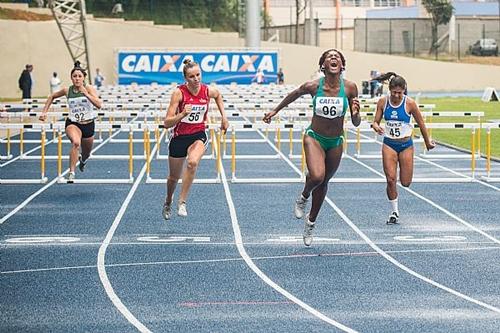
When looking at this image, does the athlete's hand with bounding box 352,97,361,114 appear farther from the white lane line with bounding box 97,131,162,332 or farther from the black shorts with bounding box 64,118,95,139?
the black shorts with bounding box 64,118,95,139

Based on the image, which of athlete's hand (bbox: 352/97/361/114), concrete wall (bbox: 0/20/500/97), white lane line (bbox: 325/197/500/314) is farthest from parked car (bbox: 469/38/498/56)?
athlete's hand (bbox: 352/97/361/114)

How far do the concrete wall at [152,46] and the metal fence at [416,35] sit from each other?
3364 mm

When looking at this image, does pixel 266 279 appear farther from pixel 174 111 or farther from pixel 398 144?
pixel 398 144

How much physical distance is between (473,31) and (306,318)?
238 ft

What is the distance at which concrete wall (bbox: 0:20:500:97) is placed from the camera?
6506cm

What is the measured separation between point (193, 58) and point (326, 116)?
5139cm

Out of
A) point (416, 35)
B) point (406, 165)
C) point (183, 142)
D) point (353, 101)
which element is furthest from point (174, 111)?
point (416, 35)

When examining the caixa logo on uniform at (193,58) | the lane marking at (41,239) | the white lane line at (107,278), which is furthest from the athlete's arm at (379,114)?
the caixa logo on uniform at (193,58)

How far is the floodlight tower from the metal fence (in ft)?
62.0

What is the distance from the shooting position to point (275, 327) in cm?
824

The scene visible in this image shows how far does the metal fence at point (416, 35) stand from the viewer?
76562 millimetres

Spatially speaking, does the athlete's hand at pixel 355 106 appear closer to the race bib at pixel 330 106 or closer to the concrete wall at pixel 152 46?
the race bib at pixel 330 106

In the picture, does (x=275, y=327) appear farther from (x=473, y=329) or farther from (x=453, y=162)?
(x=453, y=162)

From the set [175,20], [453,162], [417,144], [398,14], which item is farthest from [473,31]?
[453,162]
